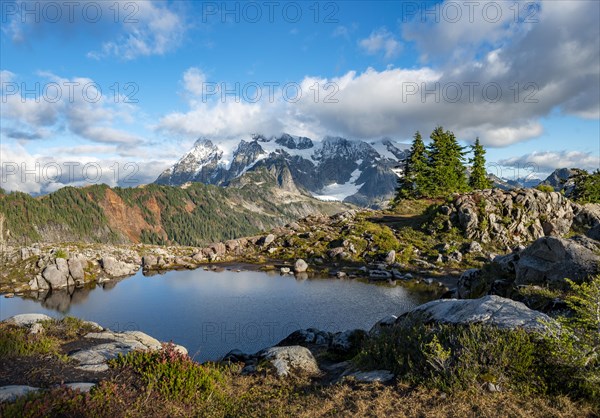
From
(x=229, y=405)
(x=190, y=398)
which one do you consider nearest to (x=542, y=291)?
(x=229, y=405)

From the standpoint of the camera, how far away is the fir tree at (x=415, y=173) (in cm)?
8801

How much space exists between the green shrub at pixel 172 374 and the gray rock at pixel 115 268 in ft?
184

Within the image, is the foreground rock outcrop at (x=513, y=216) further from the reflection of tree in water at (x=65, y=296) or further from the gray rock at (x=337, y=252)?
Answer: the reflection of tree in water at (x=65, y=296)

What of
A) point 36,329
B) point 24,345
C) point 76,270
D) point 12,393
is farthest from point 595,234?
point 76,270

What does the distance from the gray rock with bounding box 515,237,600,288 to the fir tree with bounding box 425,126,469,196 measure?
224 feet

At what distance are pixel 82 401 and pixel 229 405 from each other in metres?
4.08

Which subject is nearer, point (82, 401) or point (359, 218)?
point (82, 401)

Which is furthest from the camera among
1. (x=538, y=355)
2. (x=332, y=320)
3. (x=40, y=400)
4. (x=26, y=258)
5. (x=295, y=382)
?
(x=26, y=258)

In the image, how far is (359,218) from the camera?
82.0 meters

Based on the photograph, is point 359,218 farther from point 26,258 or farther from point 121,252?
point 26,258

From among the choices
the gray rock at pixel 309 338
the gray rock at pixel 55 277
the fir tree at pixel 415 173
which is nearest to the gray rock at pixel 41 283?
the gray rock at pixel 55 277

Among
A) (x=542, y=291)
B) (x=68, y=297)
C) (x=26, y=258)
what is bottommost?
(x=68, y=297)

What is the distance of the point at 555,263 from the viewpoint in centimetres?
1994

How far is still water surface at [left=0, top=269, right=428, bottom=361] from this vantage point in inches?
1190
